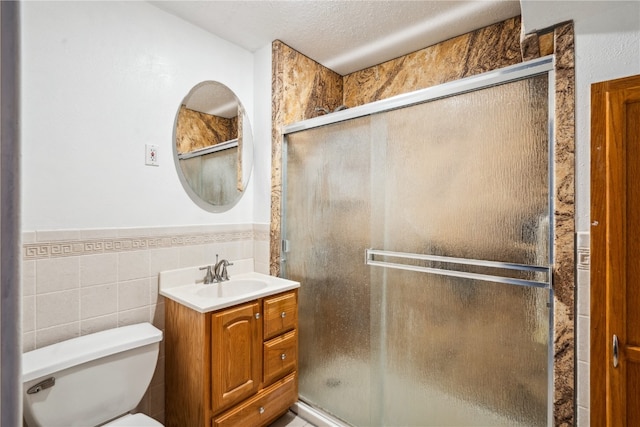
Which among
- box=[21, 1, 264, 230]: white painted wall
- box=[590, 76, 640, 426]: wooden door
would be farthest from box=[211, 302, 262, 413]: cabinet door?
box=[590, 76, 640, 426]: wooden door

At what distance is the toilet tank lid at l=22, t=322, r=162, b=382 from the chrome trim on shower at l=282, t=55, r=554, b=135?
5.06 ft

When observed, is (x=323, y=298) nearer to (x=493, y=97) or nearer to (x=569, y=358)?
(x=569, y=358)

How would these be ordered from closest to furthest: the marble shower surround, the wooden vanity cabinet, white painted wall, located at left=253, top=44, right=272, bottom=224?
the marble shower surround, the wooden vanity cabinet, white painted wall, located at left=253, top=44, right=272, bottom=224

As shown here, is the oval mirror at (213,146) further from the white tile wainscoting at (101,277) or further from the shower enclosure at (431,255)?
the shower enclosure at (431,255)

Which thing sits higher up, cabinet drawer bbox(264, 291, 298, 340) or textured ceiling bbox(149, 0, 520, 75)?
textured ceiling bbox(149, 0, 520, 75)

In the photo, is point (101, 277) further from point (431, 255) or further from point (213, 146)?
point (431, 255)

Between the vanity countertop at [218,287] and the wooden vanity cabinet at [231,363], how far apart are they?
0.04 metres

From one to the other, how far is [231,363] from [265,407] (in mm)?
408

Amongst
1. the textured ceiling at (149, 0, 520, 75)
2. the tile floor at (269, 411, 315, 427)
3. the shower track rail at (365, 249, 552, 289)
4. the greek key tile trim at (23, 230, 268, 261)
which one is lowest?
the tile floor at (269, 411, 315, 427)

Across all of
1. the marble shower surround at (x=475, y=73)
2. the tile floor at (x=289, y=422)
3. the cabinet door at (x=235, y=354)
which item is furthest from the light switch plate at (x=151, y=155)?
the tile floor at (x=289, y=422)

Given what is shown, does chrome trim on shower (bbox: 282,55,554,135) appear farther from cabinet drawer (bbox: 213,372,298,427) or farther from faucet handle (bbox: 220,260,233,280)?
cabinet drawer (bbox: 213,372,298,427)

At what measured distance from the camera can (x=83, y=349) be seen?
1.32m

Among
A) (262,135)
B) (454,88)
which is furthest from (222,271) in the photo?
(454,88)

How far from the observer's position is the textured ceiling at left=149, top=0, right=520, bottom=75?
1.80 m
